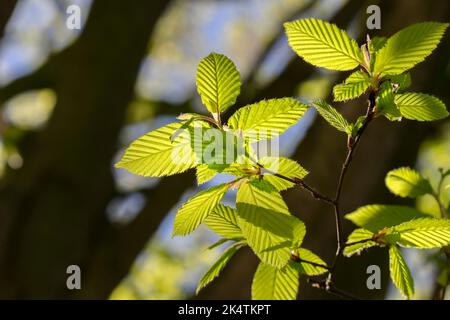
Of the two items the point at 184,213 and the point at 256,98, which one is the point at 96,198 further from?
the point at 184,213

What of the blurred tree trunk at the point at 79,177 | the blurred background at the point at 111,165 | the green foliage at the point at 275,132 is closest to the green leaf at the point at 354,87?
the green foliage at the point at 275,132

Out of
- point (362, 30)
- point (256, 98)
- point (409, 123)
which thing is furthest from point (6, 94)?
point (409, 123)

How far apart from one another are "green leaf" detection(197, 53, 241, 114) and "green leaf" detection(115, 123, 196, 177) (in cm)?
6

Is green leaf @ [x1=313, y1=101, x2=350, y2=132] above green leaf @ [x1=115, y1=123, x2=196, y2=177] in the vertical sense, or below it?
above

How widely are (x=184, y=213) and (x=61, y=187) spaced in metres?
1.81

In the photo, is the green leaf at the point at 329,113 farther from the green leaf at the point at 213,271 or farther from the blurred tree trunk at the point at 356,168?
the blurred tree trunk at the point at 356,168

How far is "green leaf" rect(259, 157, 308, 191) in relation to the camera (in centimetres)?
61

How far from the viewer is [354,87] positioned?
60 cm

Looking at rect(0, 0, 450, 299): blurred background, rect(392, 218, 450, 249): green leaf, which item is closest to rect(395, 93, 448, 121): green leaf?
rect(392, 218, 450, 249): green leaf

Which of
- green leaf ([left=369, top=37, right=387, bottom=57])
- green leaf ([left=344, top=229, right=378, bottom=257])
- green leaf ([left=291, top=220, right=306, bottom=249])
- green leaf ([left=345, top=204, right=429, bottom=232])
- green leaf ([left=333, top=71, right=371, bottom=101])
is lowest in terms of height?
green leaf ([left=344, top=229, right=378, bottom=257])

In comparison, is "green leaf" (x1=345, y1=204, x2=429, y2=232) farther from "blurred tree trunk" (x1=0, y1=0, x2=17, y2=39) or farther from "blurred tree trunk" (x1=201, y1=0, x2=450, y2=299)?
"blurred tree trunk" (x1=0, y1=0, x2=17, y2=39)

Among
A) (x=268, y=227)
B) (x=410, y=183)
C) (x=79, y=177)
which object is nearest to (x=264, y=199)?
(x=268, y=227)

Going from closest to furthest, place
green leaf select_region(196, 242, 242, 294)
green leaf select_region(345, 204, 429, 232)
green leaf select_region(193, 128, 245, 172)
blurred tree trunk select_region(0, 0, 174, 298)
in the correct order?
green leaf select_region(193, 128, 245, 172)
green leaf select_region(196, 242, 242, 294)
green leaf select_region(345, 204, 429, 232)
blurred tree trunk select_region(0, 0, 174, 298)
